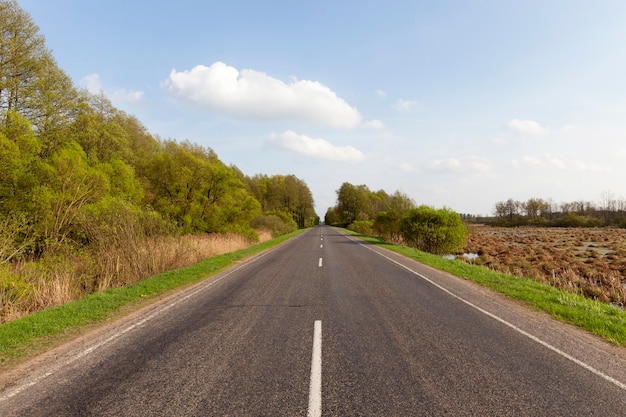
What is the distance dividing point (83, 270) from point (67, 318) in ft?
18.4

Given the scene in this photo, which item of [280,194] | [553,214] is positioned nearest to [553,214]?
[553,214]

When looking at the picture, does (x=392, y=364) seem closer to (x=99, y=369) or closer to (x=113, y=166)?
(x=99, y=369)

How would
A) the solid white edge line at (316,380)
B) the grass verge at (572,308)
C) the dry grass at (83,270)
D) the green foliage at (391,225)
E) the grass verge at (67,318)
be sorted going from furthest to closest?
1. the green foliage at (391,225)
2. the dry grass at (83,270)
3. the grass verge at (572,308)
4. the grass verge at (67,318)
5. the solid white edge line at (316,380)

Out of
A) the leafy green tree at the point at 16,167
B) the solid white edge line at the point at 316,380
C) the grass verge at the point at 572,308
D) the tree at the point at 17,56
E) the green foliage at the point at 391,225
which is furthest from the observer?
the green foliage at the point at 391,225

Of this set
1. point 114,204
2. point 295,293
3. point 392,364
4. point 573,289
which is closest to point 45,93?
point 114,204

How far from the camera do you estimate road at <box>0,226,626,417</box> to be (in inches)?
126

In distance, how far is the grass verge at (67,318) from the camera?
16.5ft

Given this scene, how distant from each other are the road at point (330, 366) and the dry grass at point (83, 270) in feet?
11.3

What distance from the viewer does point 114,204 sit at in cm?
1299

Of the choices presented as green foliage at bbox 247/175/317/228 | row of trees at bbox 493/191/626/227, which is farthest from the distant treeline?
green foliage at bbox 247/175/317/228

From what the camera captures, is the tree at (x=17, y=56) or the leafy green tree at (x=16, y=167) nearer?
the leafy green tree at (x=16, y=167)

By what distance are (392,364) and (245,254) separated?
625 inches

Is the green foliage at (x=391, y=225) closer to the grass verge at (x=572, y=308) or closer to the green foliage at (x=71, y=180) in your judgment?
the green foliage at (x=71, y=180)

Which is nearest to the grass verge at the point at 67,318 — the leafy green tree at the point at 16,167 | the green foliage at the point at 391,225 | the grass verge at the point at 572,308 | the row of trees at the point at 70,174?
the row of trees at the point at 70,174
